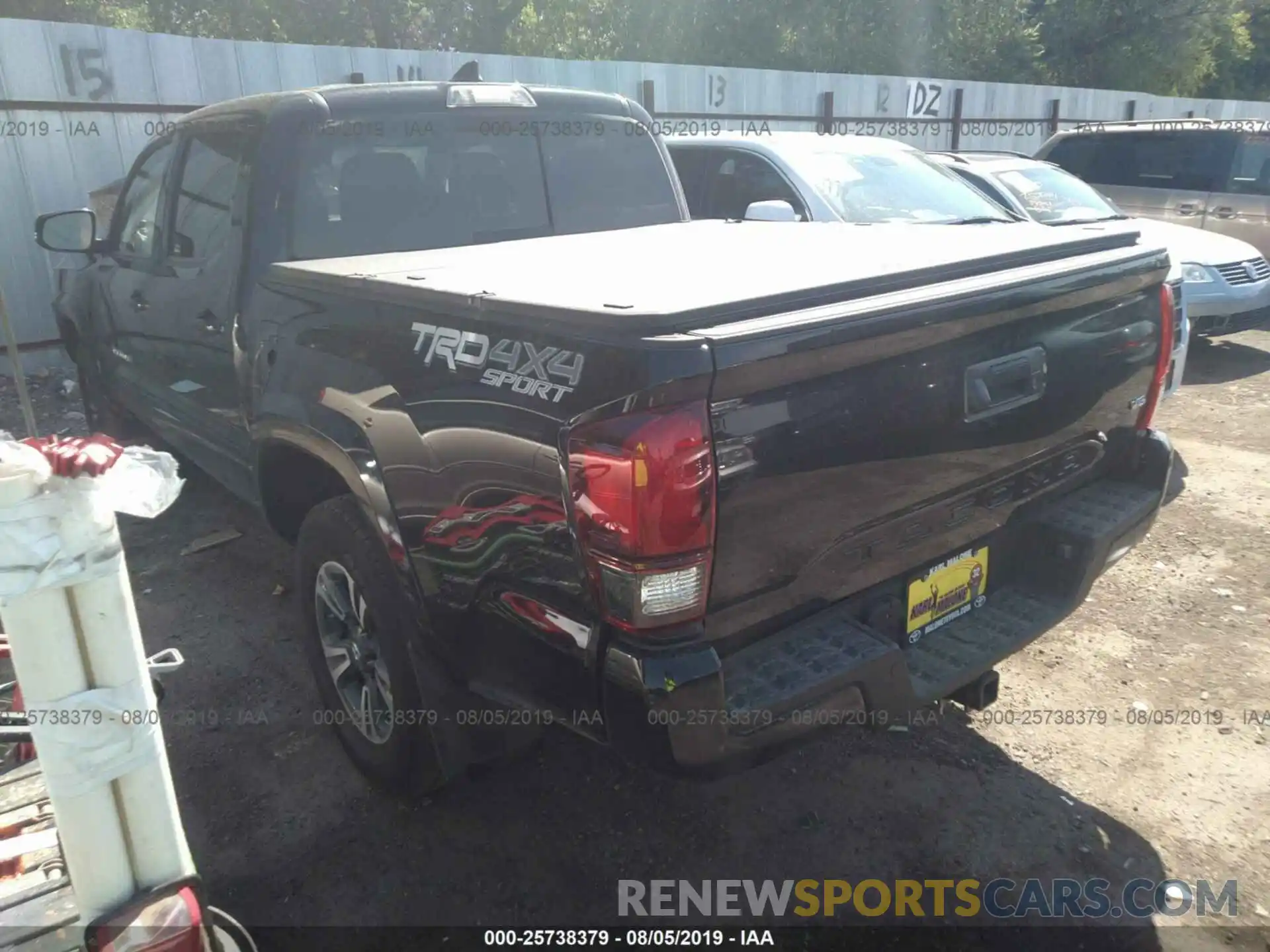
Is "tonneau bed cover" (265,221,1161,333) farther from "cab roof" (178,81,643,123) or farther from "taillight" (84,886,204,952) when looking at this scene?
"taillight" (84,886,204,952)

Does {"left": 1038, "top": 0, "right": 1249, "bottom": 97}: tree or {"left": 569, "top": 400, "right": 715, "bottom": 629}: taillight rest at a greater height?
{"left": 1038, "top": 0, "right": 1249, "bottom": 97}: tree

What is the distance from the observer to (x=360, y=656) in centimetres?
294

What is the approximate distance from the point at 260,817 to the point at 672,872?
1.30 metres

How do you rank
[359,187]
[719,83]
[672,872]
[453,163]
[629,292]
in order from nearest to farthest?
[629,292]
[672,872]
[359,187]
[453,163]
[719,83]

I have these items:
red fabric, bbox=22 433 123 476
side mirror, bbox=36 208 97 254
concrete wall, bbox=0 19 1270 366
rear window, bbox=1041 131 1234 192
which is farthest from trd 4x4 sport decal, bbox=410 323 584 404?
rear window, bbox=1041 131 1234 192

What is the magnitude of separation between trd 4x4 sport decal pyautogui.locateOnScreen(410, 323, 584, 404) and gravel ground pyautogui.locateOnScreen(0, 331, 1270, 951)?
3.44 ft

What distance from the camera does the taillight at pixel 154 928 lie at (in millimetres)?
1462

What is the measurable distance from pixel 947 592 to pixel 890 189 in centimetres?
409

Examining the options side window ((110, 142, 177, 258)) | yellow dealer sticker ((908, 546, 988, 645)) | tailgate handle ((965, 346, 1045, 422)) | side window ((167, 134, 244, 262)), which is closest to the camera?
tailgate handle ((965, 346, 1045, 422))

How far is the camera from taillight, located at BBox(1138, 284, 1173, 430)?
9.87ft

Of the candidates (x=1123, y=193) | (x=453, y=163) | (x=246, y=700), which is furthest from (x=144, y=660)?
(x=1123, y=193)

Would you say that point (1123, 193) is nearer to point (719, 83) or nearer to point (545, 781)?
point (719, 83)

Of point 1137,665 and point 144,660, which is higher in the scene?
point 144,660

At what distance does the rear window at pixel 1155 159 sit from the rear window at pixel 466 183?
7.86m
